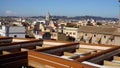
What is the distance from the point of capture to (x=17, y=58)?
16781mm

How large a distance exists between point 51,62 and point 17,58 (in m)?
2.87

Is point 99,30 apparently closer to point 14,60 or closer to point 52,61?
point 14,60

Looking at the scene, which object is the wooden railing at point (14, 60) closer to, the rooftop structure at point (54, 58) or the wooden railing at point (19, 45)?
the rooftop structure at point (54, 58)

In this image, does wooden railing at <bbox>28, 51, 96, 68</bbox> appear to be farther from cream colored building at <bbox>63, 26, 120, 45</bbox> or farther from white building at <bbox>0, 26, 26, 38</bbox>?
cream colored building at <bbox>63, 26, 120, 45</bbox>

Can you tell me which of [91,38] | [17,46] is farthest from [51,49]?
[91,38]

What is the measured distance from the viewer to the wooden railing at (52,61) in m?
13.9

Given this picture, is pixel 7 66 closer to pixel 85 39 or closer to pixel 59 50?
pixel 59 50

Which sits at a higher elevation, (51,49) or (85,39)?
(51,49)

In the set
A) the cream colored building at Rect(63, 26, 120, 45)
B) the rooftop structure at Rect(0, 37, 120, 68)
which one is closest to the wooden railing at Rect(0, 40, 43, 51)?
the rooftop structure at Rect(0, 37, 120, 68)

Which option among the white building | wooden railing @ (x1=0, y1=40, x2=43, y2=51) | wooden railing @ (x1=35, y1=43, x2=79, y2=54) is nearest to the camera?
wooden railing @ (x1=35, y1=43, x2=79, y2=54)

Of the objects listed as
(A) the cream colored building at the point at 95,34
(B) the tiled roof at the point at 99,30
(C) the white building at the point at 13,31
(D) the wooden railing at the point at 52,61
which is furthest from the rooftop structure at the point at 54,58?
(B) the tiled roof at the point at 99,30

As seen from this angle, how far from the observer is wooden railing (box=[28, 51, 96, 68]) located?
13.9 metres

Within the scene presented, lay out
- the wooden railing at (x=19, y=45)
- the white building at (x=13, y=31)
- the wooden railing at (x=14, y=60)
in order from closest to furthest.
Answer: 1. the wooden railing at (x=14, y=60)
2. the wooden railing at (x=19, y=45)
3. the white building at (x=13, y=31)

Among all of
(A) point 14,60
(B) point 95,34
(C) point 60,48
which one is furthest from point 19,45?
(B) point 95,34
